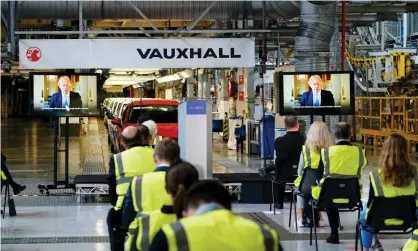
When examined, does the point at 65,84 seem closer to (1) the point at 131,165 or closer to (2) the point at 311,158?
(2) the point at 311,158

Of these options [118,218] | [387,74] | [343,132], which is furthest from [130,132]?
[387,74]

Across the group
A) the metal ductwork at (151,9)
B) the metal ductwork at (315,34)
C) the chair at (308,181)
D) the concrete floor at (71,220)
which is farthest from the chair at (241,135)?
the chair at (308,181)

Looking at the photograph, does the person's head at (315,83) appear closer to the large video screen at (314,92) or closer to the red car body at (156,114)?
the large video screen at (314,92)

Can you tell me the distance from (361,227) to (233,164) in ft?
38.5

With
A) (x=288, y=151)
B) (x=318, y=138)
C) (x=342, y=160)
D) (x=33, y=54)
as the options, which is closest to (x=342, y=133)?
(x=342, y=160)

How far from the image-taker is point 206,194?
346 cm

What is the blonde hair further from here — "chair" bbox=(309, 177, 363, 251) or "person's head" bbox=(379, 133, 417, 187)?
"person's head" bbox=(379, 133, 417, 187)

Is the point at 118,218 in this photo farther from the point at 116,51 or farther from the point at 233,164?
the point at 233,164

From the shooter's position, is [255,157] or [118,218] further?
[255,157]

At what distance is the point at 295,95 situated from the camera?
42.0 feet

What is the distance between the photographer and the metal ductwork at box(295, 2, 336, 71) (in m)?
13.9

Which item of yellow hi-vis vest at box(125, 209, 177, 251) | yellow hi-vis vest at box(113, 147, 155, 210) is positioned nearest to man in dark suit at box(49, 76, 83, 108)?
yellow hi-vis vest at box(113, 147, 155, 210)

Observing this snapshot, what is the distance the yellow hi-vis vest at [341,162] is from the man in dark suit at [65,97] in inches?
217

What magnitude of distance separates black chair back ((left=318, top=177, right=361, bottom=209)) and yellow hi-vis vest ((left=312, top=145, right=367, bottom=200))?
47 millimetres
